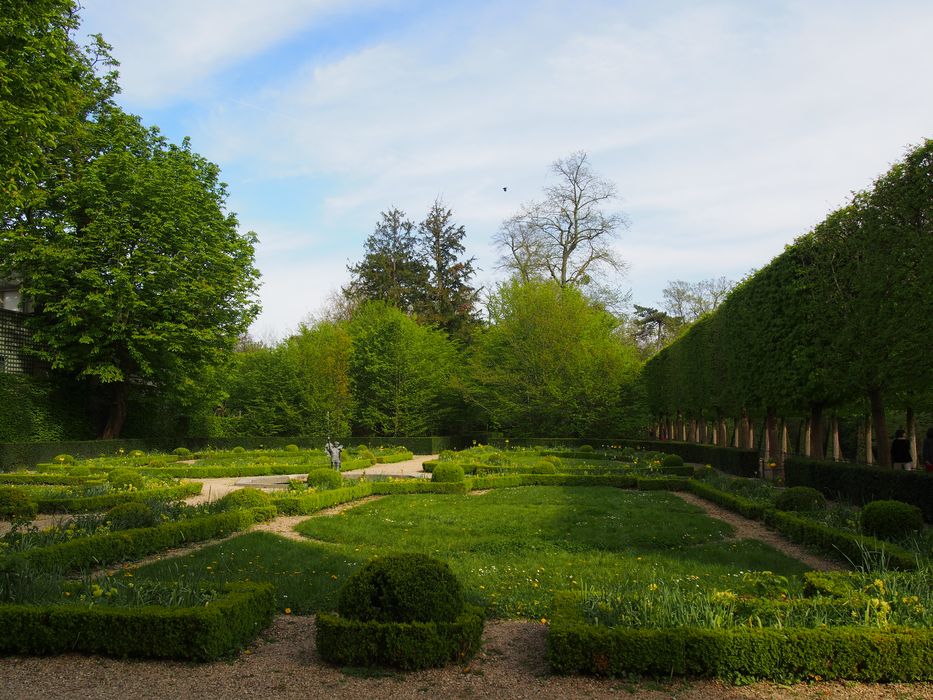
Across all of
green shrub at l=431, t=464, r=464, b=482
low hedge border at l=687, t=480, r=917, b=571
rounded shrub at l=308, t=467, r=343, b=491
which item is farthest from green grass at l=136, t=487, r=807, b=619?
green shrub at l=431, t=464, r=464, b=482

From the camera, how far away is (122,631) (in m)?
5.32

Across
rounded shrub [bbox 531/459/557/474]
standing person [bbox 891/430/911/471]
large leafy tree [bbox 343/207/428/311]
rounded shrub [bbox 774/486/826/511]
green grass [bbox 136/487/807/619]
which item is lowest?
green grass [bbox 136/487/807/619]

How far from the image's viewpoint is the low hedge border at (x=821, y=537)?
809 centimetres

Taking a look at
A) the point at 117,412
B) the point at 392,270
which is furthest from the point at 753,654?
the point at 392,270

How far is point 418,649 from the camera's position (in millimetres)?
5145

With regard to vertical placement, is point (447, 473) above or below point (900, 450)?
below

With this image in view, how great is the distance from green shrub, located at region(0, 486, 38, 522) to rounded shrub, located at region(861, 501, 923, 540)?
41.9 ft

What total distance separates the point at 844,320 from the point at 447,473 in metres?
10.2

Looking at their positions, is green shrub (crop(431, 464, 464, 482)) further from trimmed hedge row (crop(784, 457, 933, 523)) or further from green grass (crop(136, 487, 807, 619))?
trimmed hedge row (crop(784, 457, 933, 523))

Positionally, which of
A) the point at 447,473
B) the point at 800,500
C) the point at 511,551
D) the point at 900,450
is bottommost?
the point at 511,551

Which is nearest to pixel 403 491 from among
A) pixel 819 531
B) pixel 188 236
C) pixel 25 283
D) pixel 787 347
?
pixel 819 531

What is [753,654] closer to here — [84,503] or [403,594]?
[403,594]

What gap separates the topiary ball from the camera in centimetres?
530

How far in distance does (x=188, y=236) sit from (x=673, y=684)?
26230 mm
